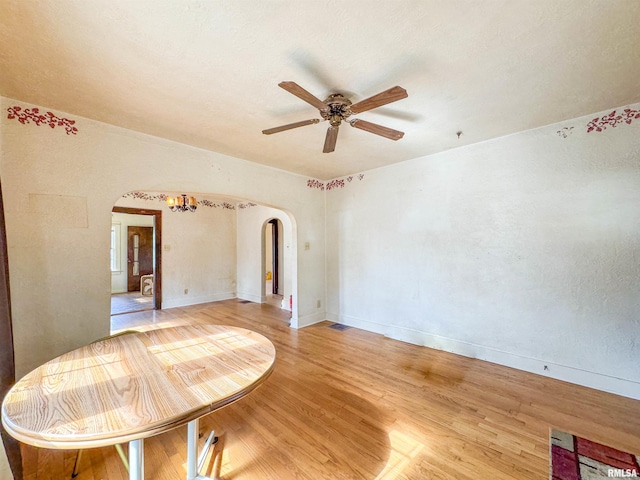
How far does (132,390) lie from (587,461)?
2.73 m

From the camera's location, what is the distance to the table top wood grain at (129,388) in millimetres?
893

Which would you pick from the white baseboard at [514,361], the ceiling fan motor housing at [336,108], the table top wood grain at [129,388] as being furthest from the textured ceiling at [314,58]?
the white baseboard at [514,361]

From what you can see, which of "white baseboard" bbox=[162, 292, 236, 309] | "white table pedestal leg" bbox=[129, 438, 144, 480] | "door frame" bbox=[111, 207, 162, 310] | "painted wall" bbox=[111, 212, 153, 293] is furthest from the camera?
"painted wall" bbox=[111, 212, 153, 293]

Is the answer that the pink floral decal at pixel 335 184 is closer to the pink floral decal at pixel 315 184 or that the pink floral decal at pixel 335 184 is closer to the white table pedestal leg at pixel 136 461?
the pink floral decal at pixel 315 184

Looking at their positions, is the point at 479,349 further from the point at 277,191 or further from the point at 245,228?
the point at 245,228

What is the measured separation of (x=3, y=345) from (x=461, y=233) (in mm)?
4210

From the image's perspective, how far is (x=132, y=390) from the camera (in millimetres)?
1147

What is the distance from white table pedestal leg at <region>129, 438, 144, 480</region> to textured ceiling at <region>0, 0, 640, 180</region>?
83.6 inches

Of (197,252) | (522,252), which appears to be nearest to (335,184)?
(522,252)

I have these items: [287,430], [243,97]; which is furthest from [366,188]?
[287,430]

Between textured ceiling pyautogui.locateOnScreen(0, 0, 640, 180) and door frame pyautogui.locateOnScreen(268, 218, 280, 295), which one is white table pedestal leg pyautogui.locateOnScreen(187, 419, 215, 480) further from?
door frame pyautogui.locateOnScreen(268, 218, 280, 295)

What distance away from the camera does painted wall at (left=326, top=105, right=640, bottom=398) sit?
2414mm

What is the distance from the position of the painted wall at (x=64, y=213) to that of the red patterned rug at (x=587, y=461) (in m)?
3.76

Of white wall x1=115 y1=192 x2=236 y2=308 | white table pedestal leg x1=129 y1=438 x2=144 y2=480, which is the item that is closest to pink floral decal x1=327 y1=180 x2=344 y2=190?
white wall x1=115 y1=192 x2=236 y2=308
